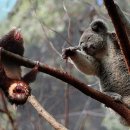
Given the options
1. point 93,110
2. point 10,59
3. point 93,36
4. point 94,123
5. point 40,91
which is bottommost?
point 94,123

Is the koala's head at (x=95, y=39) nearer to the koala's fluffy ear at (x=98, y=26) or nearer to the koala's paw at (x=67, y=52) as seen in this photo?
the koala's fluffy ear at (x=98, y=26)

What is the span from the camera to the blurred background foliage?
4891mm

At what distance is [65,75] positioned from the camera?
4.61 feet

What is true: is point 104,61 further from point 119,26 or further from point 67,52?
point 119,26

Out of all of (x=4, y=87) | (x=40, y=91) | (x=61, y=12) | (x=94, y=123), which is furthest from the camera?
(x=94, y=123)

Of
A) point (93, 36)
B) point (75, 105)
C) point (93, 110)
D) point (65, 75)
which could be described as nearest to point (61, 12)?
point (93, 110)

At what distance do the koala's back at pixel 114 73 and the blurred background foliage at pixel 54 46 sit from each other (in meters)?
0.80

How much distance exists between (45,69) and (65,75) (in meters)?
0.09

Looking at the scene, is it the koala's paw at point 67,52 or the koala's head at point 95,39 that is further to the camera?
the koala's head at point 95,39

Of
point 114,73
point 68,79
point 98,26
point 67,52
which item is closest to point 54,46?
point 98,26

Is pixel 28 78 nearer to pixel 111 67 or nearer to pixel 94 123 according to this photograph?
pixel 111 67

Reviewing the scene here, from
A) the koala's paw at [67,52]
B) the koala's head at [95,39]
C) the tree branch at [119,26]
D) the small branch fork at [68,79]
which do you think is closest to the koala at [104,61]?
the koala's head at [95,39]

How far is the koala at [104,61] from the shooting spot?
7.83 ft

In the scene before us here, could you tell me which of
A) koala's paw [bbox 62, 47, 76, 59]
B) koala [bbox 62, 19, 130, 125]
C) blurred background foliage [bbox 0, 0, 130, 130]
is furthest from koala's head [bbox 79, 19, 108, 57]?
blurred background foliage [bbox 0, 0, 130, 130]
